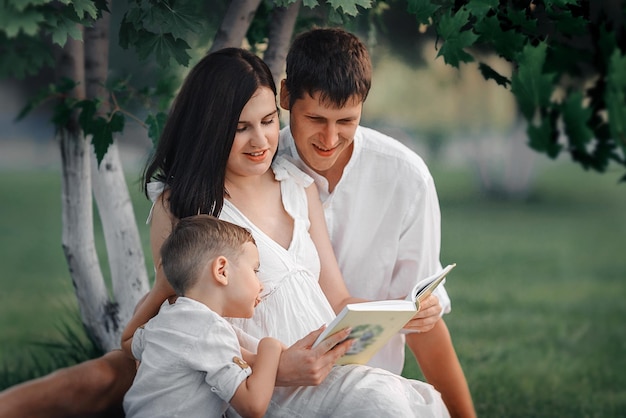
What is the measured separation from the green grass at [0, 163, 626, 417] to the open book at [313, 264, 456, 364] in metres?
3.30

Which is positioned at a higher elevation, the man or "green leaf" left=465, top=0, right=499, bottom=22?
"green leaf" left=465, top=0, right=499, bottom=22

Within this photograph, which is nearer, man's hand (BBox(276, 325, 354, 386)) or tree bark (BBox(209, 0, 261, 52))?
man's hand (BBox(276, 325, 354, 386))

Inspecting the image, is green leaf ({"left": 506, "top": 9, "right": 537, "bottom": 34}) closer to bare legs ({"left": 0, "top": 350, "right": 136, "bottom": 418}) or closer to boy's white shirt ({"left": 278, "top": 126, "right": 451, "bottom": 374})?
boy's white shirt ({"left": 278, "top": 126, "right": 451, "bottom": 374})

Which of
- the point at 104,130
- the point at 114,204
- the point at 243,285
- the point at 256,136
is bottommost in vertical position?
the point at 114,204

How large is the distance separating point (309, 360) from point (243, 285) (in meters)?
0.24

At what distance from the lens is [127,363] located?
277 centimetres

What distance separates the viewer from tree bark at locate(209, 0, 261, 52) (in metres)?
3.32

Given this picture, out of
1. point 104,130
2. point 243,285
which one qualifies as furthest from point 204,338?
point 104,130

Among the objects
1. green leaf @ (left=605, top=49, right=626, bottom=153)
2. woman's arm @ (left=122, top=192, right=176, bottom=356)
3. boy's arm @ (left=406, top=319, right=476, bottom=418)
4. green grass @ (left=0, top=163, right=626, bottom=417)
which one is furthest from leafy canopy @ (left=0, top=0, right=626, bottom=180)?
green grass @ (left=0, top=163, right=626, bottom=417)

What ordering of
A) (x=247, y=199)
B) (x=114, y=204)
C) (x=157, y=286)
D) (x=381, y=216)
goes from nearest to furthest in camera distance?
(x=157, y=286) → (x=247, y=199) → (x=381, y=216) → (x=114, y=204)

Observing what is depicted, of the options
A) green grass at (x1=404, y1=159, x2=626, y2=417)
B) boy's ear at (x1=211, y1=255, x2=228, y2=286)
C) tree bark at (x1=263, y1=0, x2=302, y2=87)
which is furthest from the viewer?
→ green grass at (x1=404, y1=159, x2=626, y2=417)

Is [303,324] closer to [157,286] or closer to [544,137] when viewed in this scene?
[157,286]

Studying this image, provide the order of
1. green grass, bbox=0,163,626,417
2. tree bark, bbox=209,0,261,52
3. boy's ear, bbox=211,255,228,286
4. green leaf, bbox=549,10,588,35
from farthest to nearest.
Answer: green grass, bbox=0,163,626,417 → tree bark, bbox=209,0,261,52 → boy's ear, bbox=211,255,228,286 → green leaf, bbox=549,10,588,35

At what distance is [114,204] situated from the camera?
359 cm
